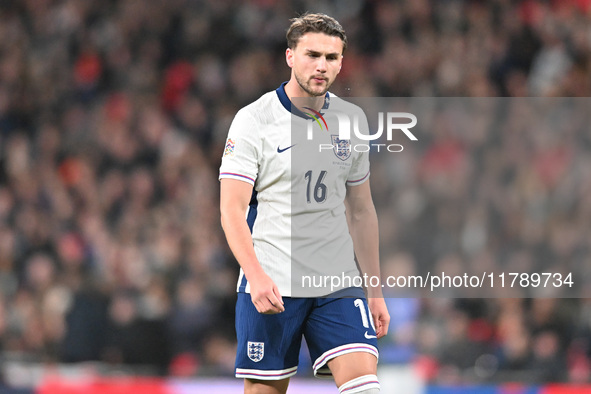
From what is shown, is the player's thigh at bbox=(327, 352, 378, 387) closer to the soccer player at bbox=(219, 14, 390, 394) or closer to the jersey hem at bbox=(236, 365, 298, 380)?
the soccer player at bbox=(219, 14, 390, 394)

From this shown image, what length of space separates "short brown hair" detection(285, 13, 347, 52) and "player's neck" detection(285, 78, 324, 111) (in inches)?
7.2

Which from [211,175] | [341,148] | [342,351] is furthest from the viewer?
[211,175]

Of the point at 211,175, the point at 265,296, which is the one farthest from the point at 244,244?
the point at 211,175

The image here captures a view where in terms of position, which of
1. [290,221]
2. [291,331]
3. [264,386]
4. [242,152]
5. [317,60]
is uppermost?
[317,60]

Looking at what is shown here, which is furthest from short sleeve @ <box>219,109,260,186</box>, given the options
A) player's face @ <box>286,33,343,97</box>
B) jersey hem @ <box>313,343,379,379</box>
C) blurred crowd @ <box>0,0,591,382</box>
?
blurred crowd @ <box>0,0,591,382</box>

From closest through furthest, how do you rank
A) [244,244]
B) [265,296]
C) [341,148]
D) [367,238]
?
[265,296], [244,244], [341,148], [367,238]

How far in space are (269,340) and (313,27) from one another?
141 centimetres

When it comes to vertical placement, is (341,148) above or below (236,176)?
above

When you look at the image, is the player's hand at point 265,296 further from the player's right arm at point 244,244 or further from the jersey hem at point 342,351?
the jersey hem at point 342,351

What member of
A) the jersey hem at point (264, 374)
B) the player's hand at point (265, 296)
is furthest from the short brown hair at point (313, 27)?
the jersey hem at point (264, 374)

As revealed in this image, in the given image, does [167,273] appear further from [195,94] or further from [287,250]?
[287,250]

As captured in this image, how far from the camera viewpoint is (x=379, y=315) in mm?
4422

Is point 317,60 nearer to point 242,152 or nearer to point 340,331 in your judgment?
point 242,152

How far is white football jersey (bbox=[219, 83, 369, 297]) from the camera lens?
4227mm
